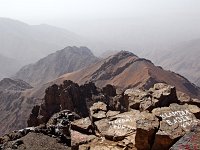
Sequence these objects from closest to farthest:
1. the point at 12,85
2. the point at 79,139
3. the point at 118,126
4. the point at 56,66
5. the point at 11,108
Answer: the point at 118,126
the point at 79,139
the point at 11,108
the point at 12,85
the point at 56,66

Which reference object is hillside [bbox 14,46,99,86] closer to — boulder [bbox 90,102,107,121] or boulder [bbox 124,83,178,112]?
boulder [bbox 90,102,107,121]

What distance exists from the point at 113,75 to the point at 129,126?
10372 cm

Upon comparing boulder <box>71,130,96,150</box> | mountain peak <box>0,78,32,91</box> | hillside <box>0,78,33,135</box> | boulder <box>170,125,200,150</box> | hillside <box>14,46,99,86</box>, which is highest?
boulder <box>170,125,200,150</box>

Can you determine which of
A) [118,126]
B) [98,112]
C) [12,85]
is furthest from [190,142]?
[12,85]

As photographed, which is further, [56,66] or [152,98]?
[56,66]

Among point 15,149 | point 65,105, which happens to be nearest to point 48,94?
point 65,105

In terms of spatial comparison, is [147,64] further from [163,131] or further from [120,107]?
[163,131]

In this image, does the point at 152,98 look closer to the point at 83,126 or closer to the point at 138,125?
the point at 83,126

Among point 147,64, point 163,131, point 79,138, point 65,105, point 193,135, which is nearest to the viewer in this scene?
point 193,135

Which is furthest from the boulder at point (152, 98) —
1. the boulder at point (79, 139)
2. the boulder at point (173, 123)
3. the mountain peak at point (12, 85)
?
the mountain peak at point (12, 85)

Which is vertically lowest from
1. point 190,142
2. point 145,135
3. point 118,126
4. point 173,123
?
point 118,126

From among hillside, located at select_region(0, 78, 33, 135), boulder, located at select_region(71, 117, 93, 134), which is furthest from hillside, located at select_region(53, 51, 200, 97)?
boulder, located at select_region(71, 117, 93, 134)

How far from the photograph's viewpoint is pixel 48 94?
67875mm

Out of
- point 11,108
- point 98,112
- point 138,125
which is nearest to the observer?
point 138,125
